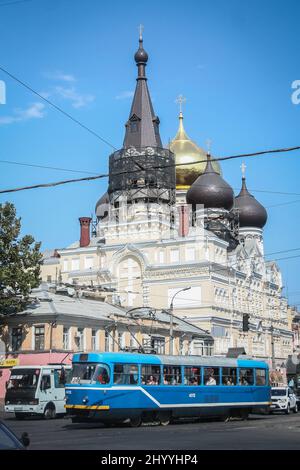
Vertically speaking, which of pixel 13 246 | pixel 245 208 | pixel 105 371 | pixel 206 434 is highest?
pixel 245 208

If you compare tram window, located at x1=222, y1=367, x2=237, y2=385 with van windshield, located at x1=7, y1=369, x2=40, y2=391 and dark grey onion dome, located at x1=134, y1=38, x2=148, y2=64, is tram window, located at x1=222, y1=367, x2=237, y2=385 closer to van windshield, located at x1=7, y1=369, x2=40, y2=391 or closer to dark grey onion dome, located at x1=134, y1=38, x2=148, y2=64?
van windshield, located at x1=7, y1=369, x2=40, y2=391

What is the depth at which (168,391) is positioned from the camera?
2816 cm

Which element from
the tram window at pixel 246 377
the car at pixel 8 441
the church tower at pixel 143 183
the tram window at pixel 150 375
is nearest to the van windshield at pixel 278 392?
the tram window at pixel 246 377

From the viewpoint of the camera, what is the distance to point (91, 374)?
25.9 meters

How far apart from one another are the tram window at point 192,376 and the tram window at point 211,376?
477 millimetres

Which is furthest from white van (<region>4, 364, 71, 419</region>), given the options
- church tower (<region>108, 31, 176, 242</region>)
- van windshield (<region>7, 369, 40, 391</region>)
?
church tower (<region>108, 31, 176, 242</region>)

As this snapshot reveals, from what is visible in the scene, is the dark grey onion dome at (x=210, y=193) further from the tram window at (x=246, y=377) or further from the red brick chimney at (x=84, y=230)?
the tram window at (x=246, y=377)

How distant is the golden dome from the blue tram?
183 feet

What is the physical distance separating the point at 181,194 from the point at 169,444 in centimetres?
7163

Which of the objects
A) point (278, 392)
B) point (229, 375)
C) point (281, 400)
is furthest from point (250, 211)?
point (229, 375)

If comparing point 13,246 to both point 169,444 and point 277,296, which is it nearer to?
point 169,444

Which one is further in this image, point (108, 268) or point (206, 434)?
point (108, 268)
